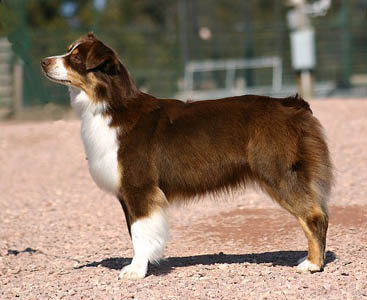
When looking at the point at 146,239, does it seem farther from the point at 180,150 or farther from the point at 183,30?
the point at 183,30

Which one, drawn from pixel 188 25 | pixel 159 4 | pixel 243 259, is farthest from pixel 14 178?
pixel 159 4

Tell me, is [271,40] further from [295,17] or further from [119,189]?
[119,189]

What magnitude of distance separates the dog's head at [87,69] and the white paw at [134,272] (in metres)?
1.43

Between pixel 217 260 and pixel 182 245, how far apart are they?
87cm

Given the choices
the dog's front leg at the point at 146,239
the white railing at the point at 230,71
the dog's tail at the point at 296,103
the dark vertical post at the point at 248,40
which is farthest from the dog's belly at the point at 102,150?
the dark vertical post at the point at 248,40

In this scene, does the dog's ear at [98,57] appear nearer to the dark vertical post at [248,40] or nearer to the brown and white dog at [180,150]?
the brown and white dog at [180,150]

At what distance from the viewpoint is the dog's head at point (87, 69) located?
5.56 m

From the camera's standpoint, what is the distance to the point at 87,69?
5559mm

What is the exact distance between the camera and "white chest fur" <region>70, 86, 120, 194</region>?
18.4ft

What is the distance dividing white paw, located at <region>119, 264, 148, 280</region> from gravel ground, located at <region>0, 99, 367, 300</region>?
82 millimetres

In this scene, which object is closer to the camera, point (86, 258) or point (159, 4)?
point (86, 258)

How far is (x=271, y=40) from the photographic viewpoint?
70.3 ft

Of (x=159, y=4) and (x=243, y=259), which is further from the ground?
(x=159, y=4)

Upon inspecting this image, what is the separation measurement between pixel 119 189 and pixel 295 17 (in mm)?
13812
